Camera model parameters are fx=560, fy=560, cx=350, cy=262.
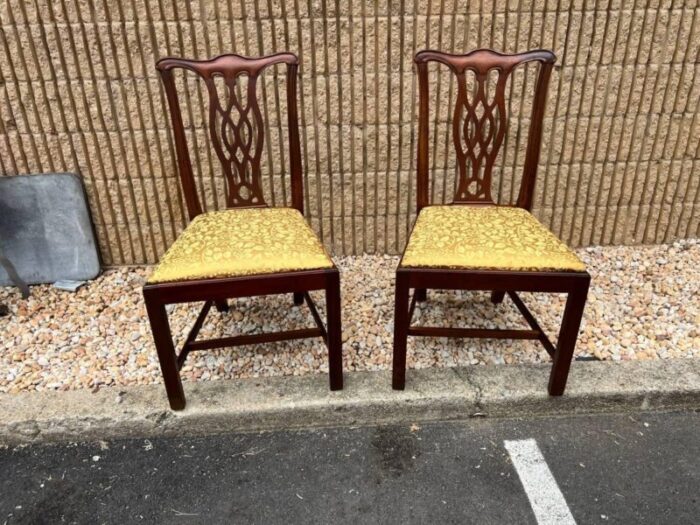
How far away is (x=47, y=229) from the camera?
2879mm

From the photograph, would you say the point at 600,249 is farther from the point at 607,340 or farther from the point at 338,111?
the point at 338,111

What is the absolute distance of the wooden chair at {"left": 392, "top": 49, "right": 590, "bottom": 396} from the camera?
6.28ft

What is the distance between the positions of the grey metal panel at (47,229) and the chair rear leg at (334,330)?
1601 mm

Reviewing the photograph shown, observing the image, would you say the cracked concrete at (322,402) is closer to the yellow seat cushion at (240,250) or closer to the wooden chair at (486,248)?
the wooden chair at (486,248)

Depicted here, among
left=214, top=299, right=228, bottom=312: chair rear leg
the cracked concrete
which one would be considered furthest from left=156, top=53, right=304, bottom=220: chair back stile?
the cracked concrete

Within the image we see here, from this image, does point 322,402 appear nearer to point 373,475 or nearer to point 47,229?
point 373,475

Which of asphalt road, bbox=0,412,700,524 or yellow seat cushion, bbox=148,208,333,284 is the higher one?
yellow seat cushion, bbox=148,208,333,284

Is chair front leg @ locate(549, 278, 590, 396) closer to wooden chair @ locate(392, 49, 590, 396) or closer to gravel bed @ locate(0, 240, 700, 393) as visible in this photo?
wooden chair @ locate(392, 49, 590, 396)

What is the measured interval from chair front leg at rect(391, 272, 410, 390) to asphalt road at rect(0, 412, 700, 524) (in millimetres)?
188

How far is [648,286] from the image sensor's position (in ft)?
9.25

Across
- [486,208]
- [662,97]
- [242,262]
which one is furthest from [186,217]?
[662,97]

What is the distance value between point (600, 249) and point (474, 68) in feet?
4.96

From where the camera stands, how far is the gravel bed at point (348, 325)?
234 centimetres

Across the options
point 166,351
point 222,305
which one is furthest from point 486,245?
point 222,305
